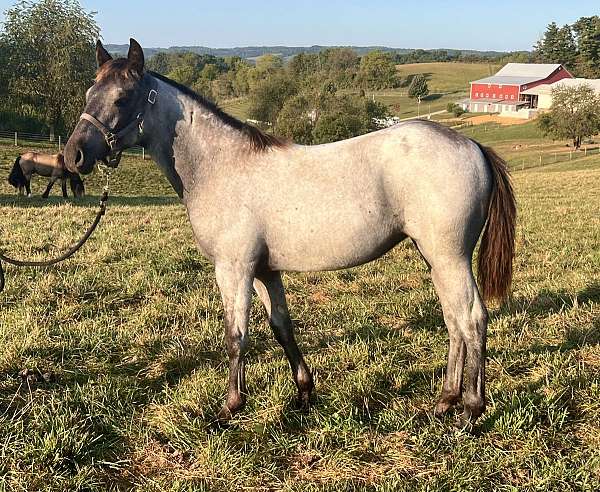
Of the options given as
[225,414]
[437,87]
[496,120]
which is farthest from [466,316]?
[437,87]

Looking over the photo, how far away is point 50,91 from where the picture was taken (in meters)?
36.1

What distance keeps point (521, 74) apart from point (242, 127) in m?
112

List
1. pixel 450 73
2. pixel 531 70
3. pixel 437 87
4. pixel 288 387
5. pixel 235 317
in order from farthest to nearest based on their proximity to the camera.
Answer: pixel 450 73, pixel 437 87, pixel 531 70, pixel 288 387, pixel 235 317

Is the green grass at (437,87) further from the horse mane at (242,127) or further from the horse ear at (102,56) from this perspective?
the horse ear at (102,56)

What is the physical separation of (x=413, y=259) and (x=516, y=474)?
5.38 m

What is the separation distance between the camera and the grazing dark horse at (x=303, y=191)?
132 inches

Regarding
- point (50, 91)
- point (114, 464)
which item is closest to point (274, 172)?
point (114, 464)

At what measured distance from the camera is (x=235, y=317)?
3598mm

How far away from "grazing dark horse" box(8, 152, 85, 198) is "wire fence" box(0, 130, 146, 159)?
49.7 ft

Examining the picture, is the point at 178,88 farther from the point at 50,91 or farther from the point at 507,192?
the point at 50,91

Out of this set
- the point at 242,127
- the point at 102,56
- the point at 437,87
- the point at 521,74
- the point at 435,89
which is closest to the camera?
the point at 102,56

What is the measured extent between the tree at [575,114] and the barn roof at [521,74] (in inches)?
1730

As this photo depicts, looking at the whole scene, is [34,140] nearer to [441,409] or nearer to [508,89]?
[441,409]

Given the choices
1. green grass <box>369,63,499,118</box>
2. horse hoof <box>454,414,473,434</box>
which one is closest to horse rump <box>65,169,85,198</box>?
horse hoof <box>454,414,473,434</box>
